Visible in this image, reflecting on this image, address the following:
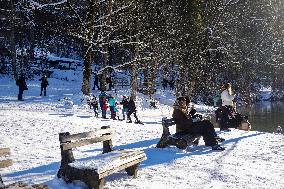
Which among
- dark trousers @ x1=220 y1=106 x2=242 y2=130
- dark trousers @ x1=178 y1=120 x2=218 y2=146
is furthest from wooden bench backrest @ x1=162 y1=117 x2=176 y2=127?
dark trousers @ x1=220 y1=106 x2=242 y2=130

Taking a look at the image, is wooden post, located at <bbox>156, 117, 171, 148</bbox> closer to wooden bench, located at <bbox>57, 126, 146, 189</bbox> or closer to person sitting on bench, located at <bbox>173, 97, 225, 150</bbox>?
person sitting on bench, located at <bbox>173, 97, 225, 150</bbox>

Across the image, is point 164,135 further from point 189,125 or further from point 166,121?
point 189,125

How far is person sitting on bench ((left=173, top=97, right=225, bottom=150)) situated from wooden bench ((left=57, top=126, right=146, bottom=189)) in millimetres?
3009

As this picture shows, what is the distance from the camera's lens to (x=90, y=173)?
652 centimetres

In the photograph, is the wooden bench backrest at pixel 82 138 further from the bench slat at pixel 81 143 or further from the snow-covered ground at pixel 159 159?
the snow-covered ground at pixel 159 159

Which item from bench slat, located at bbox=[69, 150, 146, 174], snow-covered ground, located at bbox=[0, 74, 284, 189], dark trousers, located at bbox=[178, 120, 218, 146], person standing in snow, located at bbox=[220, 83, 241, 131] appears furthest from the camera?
person standing in snow, located at bbox=[220, 83, 241, 131]

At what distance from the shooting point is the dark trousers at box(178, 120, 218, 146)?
35.7ft

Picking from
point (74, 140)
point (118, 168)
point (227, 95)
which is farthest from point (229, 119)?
point (74, 140)

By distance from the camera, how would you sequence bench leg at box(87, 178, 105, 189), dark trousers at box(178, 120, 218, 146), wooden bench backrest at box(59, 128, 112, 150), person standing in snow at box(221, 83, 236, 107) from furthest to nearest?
person standing in snow at box(221, 83, 236, 107) < dark trousers at box(178, 120, 218, 146) < wooden bench backrest at box(59, 128, 112, 150) < bench leg at box(87, 178, 105, 189)

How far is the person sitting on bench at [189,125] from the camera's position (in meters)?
10.7

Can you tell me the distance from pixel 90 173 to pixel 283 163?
5.28 m

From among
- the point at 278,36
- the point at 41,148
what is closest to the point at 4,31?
the point at 278,36

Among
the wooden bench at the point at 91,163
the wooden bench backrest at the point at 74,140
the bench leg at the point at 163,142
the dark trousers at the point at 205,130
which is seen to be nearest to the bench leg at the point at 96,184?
the wooden bench at the point at 91,163

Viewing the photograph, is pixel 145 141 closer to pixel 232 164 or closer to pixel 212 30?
pixel 232 164
